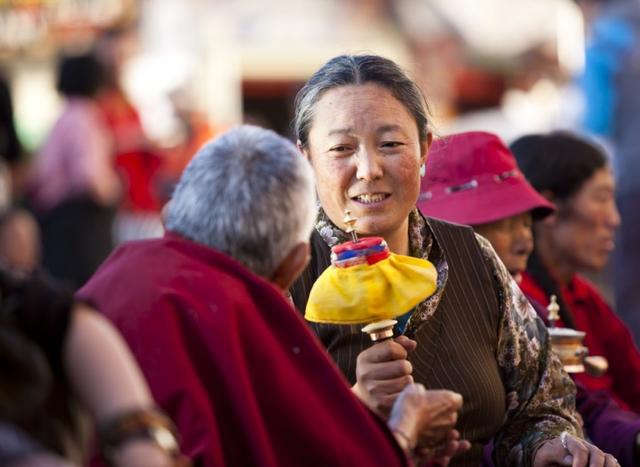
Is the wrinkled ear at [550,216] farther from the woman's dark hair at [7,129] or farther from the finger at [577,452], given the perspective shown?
the woman's dark hair at [7,129]

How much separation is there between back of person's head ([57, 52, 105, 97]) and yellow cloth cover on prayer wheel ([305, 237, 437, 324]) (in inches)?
260

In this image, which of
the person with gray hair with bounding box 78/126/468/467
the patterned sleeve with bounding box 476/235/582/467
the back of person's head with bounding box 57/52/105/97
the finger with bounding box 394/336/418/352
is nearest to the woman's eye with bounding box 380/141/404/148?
the patterned sleeve with bounding box 476/235/582/467

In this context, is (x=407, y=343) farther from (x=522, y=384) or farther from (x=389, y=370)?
(x=522, y=384)

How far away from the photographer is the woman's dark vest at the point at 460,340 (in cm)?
399

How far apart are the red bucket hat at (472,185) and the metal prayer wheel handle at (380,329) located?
1.13 meters

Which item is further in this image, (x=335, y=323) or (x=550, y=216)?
(x=550, y=216)

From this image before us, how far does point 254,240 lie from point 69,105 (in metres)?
7.14

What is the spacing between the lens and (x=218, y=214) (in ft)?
10.5

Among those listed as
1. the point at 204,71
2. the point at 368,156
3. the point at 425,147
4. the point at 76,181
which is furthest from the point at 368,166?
the point at 204,71

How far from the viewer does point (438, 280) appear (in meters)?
4.18

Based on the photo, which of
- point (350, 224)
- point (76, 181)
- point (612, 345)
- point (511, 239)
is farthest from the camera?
point (76, 181)

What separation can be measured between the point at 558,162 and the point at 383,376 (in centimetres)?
204

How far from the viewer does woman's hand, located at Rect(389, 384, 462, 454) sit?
3.42m

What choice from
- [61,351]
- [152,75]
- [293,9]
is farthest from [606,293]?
[61,351]
